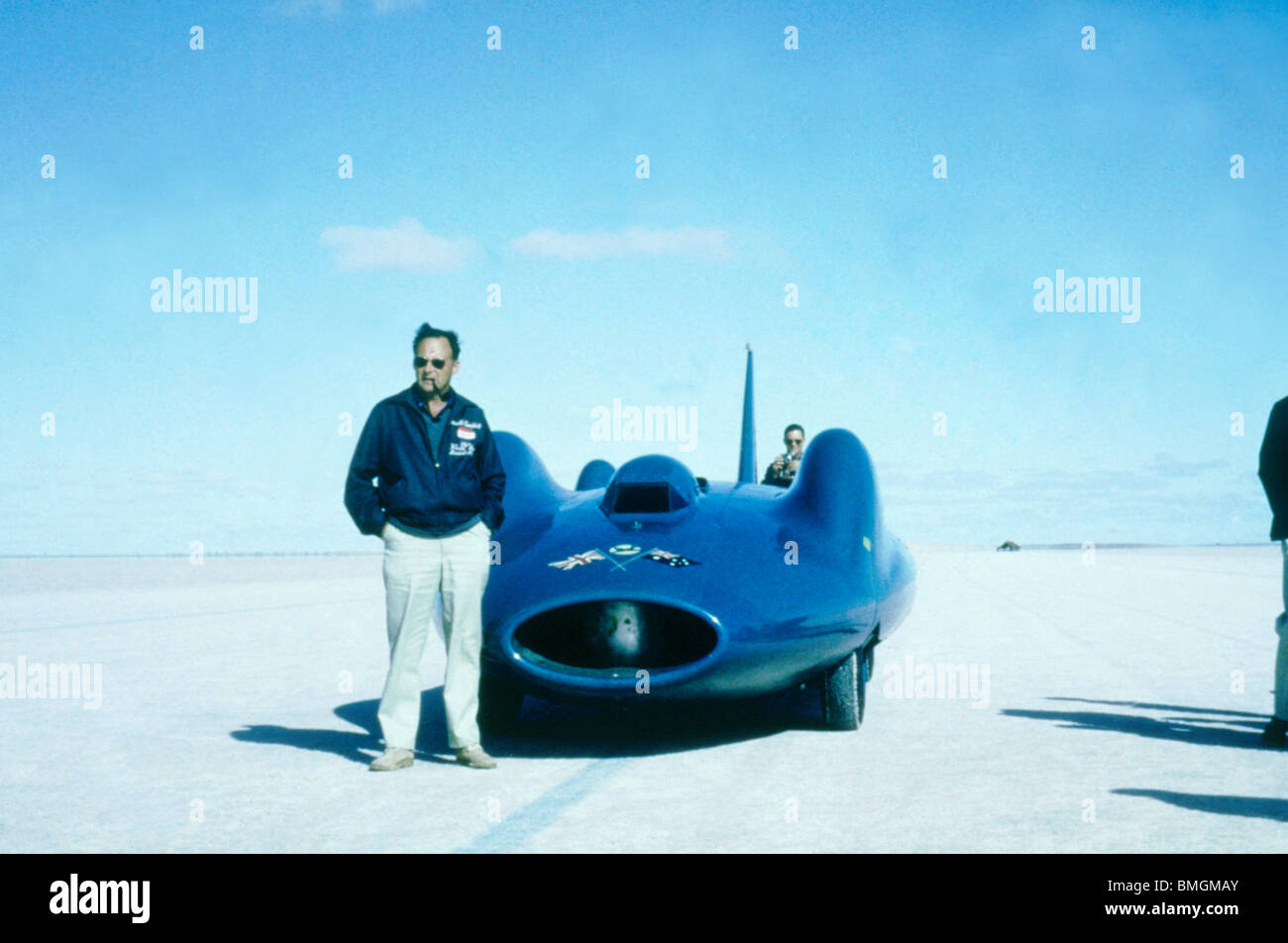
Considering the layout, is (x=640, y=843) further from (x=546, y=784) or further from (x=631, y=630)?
(x=631, y=630)

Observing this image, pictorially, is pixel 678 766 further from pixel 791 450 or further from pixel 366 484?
pixel 791 450

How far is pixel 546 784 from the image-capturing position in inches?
191

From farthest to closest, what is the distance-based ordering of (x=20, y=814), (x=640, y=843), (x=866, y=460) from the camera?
(x=866, y=460) < (x=20, y=814) < (x=640, y=843)

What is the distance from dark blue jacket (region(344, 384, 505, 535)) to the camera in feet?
17.2

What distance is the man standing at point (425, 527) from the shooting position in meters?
5.24

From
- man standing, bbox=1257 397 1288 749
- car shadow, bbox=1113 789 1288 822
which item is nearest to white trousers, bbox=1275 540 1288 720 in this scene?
man standing, bbox=1257 397 1288 749

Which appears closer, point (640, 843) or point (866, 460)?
point (640, 843)

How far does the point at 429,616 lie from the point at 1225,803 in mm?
3336

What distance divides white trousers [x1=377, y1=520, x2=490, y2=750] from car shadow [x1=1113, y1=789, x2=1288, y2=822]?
2.77 m

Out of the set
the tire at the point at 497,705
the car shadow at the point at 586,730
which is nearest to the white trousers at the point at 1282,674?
the car shadow at the point at 586,730

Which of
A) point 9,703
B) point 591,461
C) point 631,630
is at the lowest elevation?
point 9,703

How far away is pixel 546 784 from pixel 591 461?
482 cm
